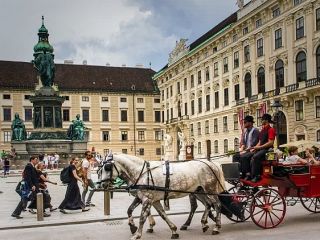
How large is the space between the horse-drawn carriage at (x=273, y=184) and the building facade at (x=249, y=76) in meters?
26.5

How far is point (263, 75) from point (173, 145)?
26125mm

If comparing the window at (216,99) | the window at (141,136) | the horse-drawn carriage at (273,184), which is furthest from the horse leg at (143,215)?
the window at (141,136)

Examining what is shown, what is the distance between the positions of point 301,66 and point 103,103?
43.8 m

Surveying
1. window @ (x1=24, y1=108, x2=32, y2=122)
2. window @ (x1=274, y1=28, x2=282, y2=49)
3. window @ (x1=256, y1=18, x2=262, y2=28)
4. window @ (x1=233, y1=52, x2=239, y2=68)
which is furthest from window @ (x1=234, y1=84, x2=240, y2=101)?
window @ (x1=24, y1=108, x2=32, y2=122)

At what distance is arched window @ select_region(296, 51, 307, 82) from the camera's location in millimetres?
38219

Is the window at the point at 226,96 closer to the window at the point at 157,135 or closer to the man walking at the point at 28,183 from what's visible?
the window at the point at 157,135

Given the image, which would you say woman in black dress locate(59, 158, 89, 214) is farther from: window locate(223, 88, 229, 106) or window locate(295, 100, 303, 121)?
window locate(223, 88, 229, 106)

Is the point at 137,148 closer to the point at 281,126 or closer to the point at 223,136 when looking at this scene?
the point at 223,136

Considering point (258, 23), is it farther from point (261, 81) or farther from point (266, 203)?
point (266, 203)

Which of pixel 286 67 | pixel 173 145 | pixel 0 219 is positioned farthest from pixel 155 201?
pixel 173 145

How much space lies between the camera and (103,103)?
76.8m

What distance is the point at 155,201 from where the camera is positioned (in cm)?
962

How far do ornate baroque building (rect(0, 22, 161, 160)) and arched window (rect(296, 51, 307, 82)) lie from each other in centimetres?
4220

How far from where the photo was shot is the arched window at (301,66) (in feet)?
125
